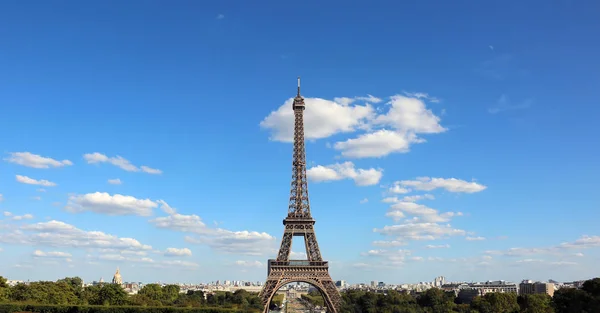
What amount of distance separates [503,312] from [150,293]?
62631 millimetres

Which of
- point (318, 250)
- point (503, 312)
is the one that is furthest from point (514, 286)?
point (318, 250)

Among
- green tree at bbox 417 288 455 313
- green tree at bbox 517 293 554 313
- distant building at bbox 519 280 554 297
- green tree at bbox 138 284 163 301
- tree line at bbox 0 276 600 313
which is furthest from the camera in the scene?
distant building at bbox 519 280 554 297

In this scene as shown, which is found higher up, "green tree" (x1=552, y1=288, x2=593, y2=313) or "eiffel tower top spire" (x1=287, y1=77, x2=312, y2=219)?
"eiffel tower top spire" (x1=287, y1=77, x2=312, y2=219)

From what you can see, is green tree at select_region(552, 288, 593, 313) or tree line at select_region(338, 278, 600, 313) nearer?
green tree at select_region(552, 288, 593, 313)

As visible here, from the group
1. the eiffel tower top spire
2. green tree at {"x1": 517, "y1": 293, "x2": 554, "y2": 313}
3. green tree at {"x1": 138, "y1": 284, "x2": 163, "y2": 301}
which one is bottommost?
green tree at {"x1": 517, "y1": 293, "x2": 554, "y2": 313}

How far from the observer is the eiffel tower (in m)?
76.3

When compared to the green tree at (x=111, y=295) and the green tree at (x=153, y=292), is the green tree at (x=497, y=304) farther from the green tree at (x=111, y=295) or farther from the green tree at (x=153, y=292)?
the green tree at (x=153, y=292)

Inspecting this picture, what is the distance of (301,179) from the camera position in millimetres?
81062

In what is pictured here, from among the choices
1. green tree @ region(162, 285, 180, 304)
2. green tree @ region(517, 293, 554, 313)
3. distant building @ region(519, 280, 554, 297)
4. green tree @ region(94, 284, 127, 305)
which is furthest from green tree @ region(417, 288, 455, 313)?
distant building @ region(519, 280, 554, 297)

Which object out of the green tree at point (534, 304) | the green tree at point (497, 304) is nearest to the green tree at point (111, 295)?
the green tree at point (497, 304)

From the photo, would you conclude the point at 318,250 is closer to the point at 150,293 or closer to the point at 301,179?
the point at 301,179

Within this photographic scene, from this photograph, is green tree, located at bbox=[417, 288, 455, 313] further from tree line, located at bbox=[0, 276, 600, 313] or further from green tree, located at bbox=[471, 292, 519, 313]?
green tree, located at bbox=[471, 292, 519, 313]

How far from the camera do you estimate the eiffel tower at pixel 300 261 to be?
7631 centimetres

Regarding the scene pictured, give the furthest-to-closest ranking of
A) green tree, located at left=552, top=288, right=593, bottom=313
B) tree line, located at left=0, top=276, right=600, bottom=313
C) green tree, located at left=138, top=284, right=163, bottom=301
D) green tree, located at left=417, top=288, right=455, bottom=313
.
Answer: green tree, located at left=138, top=284, right=163, bottom=301 → green tree, located at left=417, top=288, right=455, bottom=313 → tree line, located at left=0, top=276, right=600, bottom=313 → green tree, located at left=552, top=288, right=593, bottom=313
